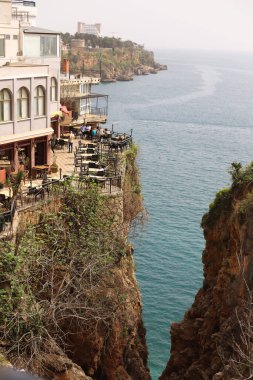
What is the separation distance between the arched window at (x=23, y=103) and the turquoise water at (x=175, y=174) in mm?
11487

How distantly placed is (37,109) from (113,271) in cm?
1146

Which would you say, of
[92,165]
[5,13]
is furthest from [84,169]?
[5,13]

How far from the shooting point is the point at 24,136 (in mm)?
30516

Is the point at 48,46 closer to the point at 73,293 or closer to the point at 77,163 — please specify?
the point at 77,163

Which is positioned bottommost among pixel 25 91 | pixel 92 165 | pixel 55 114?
pixel 92 165

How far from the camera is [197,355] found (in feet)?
86.9

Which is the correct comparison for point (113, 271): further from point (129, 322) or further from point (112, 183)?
point (112, 183)

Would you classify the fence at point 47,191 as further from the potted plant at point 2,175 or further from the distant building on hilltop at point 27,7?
the distant building on hilltop at point 27,7

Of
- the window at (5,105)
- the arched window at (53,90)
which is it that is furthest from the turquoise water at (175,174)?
the window at (5,105)

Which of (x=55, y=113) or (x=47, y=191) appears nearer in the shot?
(x=47, y=191)

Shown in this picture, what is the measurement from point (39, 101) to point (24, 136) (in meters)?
2.47

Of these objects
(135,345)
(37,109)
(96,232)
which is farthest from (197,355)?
(37,109)

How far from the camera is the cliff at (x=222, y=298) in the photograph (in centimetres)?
2167

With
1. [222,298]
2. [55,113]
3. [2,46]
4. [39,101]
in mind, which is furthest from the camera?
[55,113]
